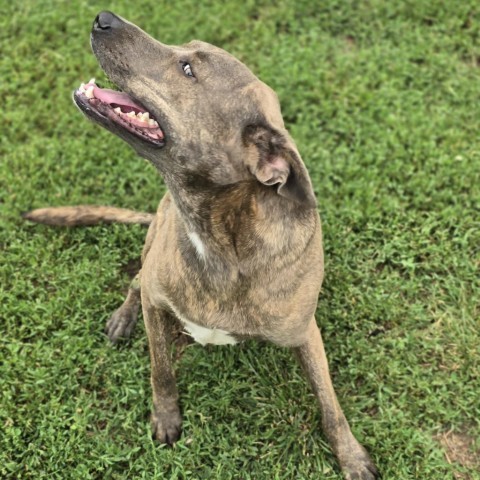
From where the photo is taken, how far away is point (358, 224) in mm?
4703

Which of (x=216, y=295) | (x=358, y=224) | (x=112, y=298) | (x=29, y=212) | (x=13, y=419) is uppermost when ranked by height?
(x=216, y=295)

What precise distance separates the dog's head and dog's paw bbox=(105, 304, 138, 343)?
1408 millimetres

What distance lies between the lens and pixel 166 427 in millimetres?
3809

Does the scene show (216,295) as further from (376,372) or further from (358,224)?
(358,224)

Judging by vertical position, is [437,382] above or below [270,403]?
above

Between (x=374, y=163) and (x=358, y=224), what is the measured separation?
602 mm

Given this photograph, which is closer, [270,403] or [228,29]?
[270,403]

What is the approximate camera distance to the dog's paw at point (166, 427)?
12.5ft

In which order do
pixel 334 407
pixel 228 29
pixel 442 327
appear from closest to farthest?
pixel 334 407 → pixel 442 327 → pixel 228 29

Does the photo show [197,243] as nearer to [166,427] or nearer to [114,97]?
[114,97]

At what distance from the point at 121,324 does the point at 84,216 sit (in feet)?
2.76

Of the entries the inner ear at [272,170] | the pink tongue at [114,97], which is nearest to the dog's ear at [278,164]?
the inner ear at [272,170]

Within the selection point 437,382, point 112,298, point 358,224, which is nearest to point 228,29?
point 358,224

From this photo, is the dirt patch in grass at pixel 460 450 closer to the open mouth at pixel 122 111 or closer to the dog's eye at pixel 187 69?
the open mouth at pixel 122 111
